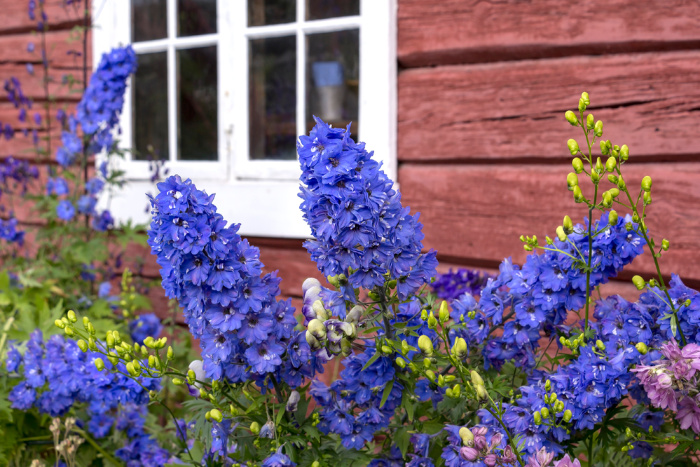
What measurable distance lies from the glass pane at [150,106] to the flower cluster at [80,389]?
1.39 m

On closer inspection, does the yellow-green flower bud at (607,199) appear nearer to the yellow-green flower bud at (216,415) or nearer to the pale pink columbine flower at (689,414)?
the pale pink columbine flower at (689,414)

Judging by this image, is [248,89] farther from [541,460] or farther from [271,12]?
[541,460]

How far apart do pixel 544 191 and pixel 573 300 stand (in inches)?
34.5

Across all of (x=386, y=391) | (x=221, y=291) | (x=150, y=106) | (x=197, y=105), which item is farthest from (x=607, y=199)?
(x=150, y=106)

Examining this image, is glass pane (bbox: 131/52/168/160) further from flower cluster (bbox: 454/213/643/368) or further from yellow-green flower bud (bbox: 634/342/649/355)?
yellow-green flower bud (bbox: 634/342/649/355)

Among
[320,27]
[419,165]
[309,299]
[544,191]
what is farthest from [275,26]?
[309,299]

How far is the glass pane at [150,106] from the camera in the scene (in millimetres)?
3090

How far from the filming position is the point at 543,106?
85.1 inches

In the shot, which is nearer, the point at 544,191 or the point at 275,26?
the point at 544,191

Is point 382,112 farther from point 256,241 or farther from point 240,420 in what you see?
point 240,420

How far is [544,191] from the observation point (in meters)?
2.17

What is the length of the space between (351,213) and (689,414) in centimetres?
70

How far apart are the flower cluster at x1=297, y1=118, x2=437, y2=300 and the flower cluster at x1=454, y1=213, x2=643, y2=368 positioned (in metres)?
0.28

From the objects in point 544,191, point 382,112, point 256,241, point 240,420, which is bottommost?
point 240,420
